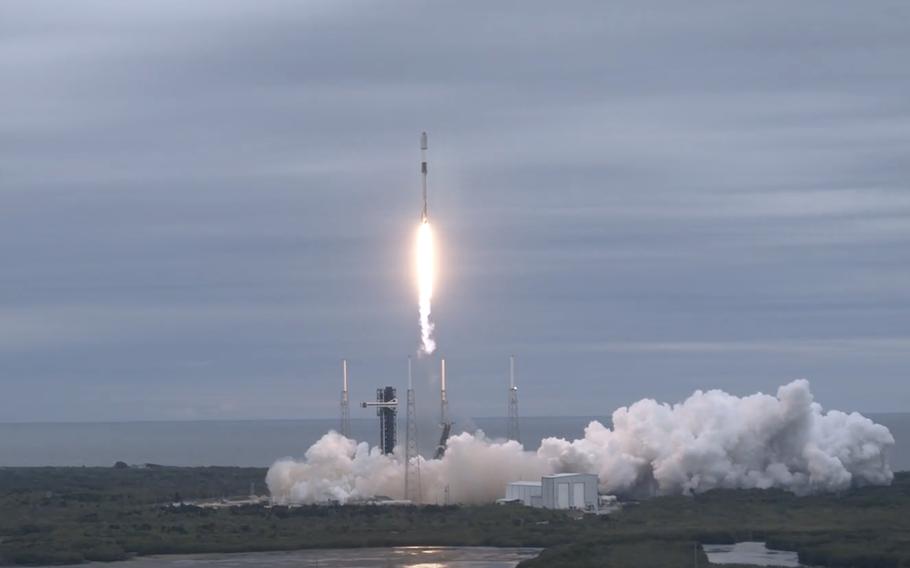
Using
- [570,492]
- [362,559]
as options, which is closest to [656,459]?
[570,492]

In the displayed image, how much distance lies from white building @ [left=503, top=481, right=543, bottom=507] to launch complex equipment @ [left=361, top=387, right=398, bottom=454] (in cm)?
1004

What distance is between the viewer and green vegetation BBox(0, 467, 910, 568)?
8125 cm

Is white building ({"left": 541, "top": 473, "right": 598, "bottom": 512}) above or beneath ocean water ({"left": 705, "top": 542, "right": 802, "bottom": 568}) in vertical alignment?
above

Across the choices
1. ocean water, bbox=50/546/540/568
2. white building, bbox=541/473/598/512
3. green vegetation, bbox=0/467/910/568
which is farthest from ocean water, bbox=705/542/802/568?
white building, bbox=541/473/598/512

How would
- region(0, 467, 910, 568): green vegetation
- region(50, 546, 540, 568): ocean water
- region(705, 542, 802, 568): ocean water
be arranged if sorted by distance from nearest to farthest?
region(50, 546, 540, 568): ocean water < region(705, 542, 802, 568): ocean water < region(0, 467, 910, 568): green vegetation

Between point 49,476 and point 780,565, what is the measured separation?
99226 millimetres

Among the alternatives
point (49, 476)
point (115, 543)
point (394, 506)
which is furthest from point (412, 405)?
point (49, 476)

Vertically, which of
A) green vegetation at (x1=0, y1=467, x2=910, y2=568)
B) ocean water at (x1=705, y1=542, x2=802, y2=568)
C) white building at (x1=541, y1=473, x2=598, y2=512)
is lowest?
ocean water at (x1=705, y1=542, x2=802, y2=568)

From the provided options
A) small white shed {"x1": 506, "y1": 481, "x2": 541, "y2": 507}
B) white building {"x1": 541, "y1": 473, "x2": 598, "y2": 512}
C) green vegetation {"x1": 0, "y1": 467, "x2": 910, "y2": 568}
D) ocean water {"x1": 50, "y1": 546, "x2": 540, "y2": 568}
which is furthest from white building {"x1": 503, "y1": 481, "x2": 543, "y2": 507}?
ocean water {"x1": 50, "y1": 546, "x2": 540, "y2": 568}

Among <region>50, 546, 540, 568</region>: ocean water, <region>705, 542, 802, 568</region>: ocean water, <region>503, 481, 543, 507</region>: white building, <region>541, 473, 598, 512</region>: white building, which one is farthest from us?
<region>503, 481, 543, 507</region>: white building

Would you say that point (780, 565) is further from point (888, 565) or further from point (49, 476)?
point (49, 476)

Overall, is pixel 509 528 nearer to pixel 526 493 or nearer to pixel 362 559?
pixel 526 493

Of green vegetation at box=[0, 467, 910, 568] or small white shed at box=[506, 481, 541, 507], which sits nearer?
green vegetation at box=[0, 467, 910, 568]

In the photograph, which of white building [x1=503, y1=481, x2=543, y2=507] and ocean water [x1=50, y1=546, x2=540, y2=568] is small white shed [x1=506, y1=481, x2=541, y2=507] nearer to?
white building [x1=503, y1=481, x2=543, y2=507]
